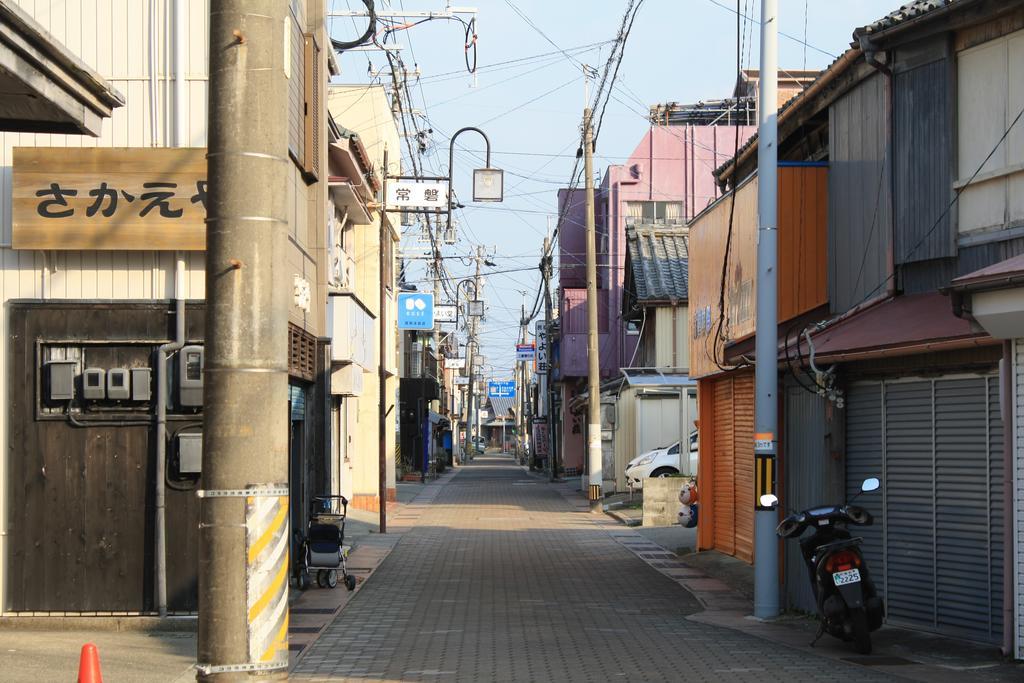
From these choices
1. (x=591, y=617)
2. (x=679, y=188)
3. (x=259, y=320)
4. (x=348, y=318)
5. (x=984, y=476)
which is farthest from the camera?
(x=679, y=188)

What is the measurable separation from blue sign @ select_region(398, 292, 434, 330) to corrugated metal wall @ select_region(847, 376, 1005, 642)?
2608 cm

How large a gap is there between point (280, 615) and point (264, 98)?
7.52 ft

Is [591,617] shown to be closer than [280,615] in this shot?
No

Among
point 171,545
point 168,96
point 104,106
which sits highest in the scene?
point 168,96

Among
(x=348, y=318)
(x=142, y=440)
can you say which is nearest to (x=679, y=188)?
(x=348, y=318)

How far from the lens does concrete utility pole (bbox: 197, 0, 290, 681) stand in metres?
5.49

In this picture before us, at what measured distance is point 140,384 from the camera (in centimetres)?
1305

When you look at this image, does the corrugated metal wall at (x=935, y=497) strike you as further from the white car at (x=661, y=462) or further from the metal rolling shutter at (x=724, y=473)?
the white car at (x=661, y=462)

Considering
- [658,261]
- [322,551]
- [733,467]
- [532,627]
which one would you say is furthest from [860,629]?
[658,261]

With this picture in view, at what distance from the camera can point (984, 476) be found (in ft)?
38.1

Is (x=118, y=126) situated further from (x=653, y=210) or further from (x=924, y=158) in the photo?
(x=653, y=210)

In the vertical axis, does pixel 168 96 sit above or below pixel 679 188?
below

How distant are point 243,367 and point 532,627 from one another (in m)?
8.62

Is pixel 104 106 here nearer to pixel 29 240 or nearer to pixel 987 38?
pixel 29 240
